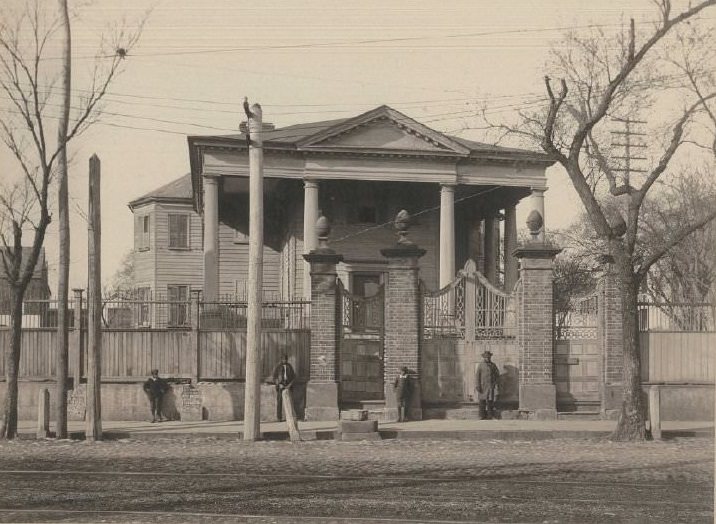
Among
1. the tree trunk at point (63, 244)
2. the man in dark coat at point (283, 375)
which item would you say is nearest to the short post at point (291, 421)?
the man in dark coat at point (283, 375)

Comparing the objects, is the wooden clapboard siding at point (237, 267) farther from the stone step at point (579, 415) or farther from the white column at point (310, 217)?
the stone step at point (579, 415)

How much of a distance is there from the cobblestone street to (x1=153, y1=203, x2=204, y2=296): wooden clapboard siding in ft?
87.3

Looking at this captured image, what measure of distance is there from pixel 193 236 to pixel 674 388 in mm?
27505

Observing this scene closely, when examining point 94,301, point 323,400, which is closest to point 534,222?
point 323,400

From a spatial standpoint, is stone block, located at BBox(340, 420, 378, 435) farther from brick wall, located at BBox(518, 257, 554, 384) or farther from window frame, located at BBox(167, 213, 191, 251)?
window frame, located at BBox(167, 213, 191, 251)

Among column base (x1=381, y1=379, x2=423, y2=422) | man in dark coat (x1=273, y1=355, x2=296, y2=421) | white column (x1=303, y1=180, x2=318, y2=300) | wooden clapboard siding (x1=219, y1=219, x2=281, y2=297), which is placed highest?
white column (x1=303, y1=180, x2=318, y2=300)

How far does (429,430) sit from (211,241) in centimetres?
1370

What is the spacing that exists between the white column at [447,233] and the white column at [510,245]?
2335 millimetres

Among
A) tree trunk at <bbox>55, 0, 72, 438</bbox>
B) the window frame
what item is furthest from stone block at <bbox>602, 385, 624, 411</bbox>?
the window frame

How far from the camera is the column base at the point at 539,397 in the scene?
771 inches

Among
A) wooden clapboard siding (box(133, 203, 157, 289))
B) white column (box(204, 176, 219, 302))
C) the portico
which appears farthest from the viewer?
wooden clapboard siding (box(133, 203, 157, 289))

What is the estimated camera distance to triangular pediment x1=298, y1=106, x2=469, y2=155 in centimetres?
3086

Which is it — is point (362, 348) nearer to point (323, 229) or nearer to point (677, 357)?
point (323, 229)

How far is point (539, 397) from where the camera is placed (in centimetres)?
1959
